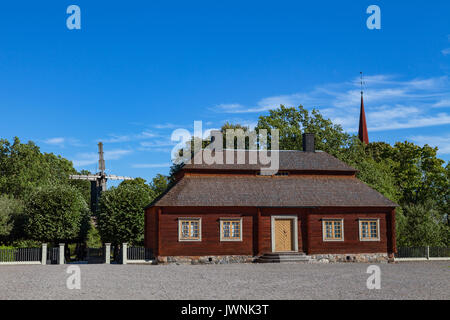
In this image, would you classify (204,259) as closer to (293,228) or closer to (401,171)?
(293,228)

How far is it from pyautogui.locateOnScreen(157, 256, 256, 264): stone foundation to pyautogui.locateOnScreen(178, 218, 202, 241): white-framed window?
115cm

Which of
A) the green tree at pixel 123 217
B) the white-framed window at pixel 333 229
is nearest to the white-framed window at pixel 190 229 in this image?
the green tree at pixel 123 217

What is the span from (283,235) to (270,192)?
2798 millimetres

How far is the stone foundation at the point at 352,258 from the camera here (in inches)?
1267

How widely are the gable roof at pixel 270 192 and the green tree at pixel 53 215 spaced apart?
8.12 meters

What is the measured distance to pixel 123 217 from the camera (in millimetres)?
37812

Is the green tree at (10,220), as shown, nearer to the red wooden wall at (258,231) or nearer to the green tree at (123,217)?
the green tree at (123,217)

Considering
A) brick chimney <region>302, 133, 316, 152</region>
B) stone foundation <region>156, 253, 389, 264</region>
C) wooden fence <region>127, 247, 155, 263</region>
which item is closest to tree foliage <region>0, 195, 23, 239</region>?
wooden fence <region>127, 247, 155, 263</region>

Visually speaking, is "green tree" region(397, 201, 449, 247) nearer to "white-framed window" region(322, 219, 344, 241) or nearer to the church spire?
"white-framed window" region(322, 219, 344, 241)

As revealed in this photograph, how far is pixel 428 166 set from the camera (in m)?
54.5

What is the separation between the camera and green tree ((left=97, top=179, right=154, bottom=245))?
37625mm
